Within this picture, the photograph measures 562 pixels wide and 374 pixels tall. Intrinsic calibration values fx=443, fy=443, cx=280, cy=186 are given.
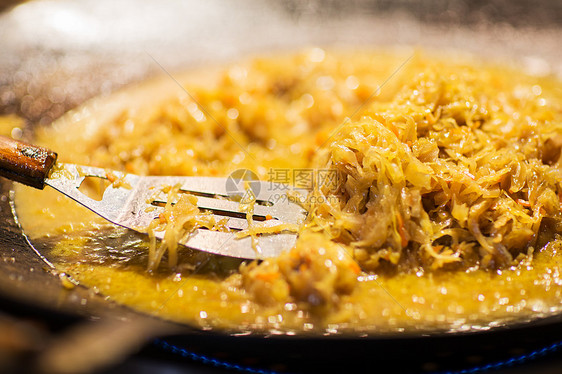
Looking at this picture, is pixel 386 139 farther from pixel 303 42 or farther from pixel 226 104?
pixel 303 42

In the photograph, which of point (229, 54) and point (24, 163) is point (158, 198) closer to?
point (24, 163)

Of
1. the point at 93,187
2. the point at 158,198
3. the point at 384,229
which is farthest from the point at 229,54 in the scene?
the point at 384,229

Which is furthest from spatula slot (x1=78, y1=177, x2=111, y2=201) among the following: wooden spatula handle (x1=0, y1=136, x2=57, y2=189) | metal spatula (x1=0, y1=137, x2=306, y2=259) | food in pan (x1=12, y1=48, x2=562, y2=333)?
wooden spatula handle (x1=0, y1=136, x2=57, y2=189)

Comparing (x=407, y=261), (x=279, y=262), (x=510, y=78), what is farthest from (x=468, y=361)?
(x=510, y=78)

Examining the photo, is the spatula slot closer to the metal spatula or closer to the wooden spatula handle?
the metal spatula

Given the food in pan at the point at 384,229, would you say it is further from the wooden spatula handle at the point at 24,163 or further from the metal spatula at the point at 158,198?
the wooden spatula handle at the point at 24,163

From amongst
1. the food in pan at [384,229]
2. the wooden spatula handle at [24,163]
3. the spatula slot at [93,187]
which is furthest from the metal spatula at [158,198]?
the spatula slot at [93,187]
